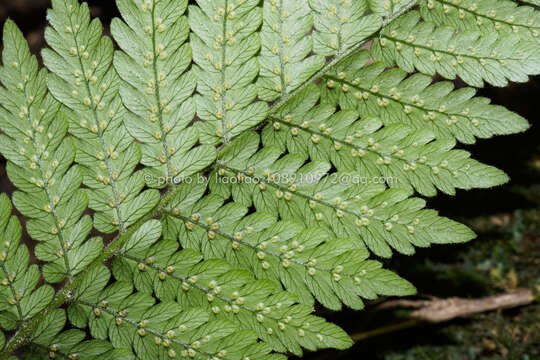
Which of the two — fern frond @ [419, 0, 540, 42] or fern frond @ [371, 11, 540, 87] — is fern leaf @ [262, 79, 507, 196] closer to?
fern frond @ [371, 11, 540, 87]

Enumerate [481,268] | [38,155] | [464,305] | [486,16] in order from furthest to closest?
[481,268]
[464,305]
[486,16]
[38,155]

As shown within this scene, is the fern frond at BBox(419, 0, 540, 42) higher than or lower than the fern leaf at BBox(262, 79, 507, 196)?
higher

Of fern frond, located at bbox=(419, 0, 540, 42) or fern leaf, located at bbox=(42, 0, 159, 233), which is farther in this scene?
fern frond, located at bbox=(419, 0, 540, 42)

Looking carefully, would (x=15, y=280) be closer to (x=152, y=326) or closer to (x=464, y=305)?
(x=152, y=326)

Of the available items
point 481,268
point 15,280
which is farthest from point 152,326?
point 481,268

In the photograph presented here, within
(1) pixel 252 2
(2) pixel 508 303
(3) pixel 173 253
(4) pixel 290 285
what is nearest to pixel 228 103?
(1) pixel 252 2

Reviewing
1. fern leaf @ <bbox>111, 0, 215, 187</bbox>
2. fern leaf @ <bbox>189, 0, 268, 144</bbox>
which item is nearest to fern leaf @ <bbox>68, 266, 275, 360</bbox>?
fern leaf @ <bbox>111, 0, 215, 187</bbox>
